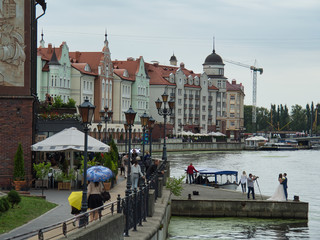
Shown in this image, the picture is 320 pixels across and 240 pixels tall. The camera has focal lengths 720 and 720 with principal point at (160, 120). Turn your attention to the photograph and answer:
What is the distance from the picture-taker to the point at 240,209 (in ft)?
123

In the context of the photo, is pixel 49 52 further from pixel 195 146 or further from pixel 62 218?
pixel 62 218

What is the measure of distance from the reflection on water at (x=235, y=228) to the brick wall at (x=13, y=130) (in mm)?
7523

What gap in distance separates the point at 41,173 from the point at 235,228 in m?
10.1

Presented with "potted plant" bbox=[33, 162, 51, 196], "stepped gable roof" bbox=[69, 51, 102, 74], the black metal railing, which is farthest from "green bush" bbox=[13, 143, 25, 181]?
"stepped gable roof" bbox=[69, 51, 102, 74]

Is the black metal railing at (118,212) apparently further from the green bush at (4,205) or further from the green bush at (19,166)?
the green bush at (19,166)

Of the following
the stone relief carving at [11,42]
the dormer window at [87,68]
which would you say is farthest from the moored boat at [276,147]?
the stone relief carving at [11,42]

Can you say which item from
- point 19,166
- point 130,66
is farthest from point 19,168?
point 130,66

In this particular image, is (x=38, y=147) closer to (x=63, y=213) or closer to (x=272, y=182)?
(x=63, y=213)

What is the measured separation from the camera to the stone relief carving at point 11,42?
3170 cm

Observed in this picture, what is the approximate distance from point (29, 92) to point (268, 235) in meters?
12.9

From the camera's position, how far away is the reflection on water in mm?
33031

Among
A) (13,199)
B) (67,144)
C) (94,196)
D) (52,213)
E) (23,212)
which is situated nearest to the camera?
A: (94,196)

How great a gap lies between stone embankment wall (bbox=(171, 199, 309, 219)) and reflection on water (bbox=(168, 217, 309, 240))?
19.6 inches

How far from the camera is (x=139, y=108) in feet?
491
